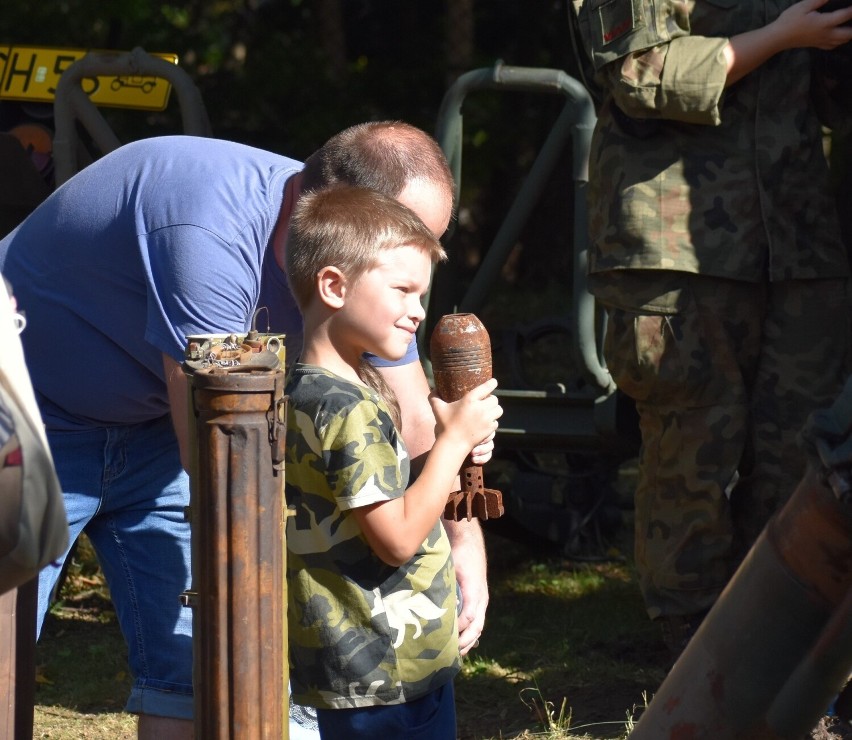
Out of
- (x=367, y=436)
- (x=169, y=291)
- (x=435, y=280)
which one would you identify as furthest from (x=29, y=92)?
(x=367, y=436)

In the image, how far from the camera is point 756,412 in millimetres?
3469

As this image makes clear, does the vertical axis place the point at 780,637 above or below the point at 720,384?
above

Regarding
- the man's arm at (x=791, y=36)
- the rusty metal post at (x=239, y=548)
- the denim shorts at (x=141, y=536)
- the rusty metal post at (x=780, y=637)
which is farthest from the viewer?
the man's arm at (x=791, y=36)

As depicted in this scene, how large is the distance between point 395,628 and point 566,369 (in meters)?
5.94

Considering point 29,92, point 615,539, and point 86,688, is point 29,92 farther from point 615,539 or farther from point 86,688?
point 615,539

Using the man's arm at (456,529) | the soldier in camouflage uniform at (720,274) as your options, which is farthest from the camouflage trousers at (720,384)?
the man's arm at (456,529)

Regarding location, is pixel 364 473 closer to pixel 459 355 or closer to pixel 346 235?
pixel 459 355

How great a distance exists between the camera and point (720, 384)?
11.2 feet

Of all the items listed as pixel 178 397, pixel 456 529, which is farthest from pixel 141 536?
pixel 456 529

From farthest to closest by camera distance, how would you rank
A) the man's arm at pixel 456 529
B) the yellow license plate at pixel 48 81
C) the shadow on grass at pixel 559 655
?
the yellow license plate at pixel 48 81 < the shadow on grass at pixel 559 655 < the man's arm at pixel 456 529

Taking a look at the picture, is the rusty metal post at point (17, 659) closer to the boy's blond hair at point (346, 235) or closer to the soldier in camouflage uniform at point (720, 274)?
the boy's blond hair at point (346, 235)

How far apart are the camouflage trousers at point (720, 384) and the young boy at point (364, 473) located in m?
1.31

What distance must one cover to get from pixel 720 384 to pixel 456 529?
1.07 m

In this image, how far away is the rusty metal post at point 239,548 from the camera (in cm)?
184
